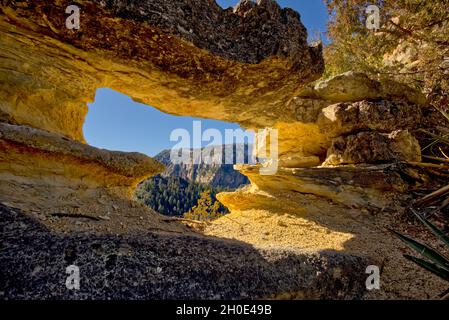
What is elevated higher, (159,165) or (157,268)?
(159,165)

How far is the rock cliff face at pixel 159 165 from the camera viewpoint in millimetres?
2834

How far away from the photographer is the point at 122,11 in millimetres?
3209

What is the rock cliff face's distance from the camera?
9.30ft

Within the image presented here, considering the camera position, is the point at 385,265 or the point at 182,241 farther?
the point at 385,265

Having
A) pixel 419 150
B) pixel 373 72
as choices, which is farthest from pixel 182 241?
pixel 373 72

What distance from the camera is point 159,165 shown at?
4.64 metres

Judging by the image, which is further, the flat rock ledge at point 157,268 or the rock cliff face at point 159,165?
the rock cliff face at point 159,165

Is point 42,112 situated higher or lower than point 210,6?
lower

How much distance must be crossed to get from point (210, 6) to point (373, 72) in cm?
711

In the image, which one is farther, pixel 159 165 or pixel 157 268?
pixel 159 165

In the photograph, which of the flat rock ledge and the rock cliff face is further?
the rock cliff face

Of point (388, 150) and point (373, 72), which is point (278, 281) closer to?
point (388, 150)
